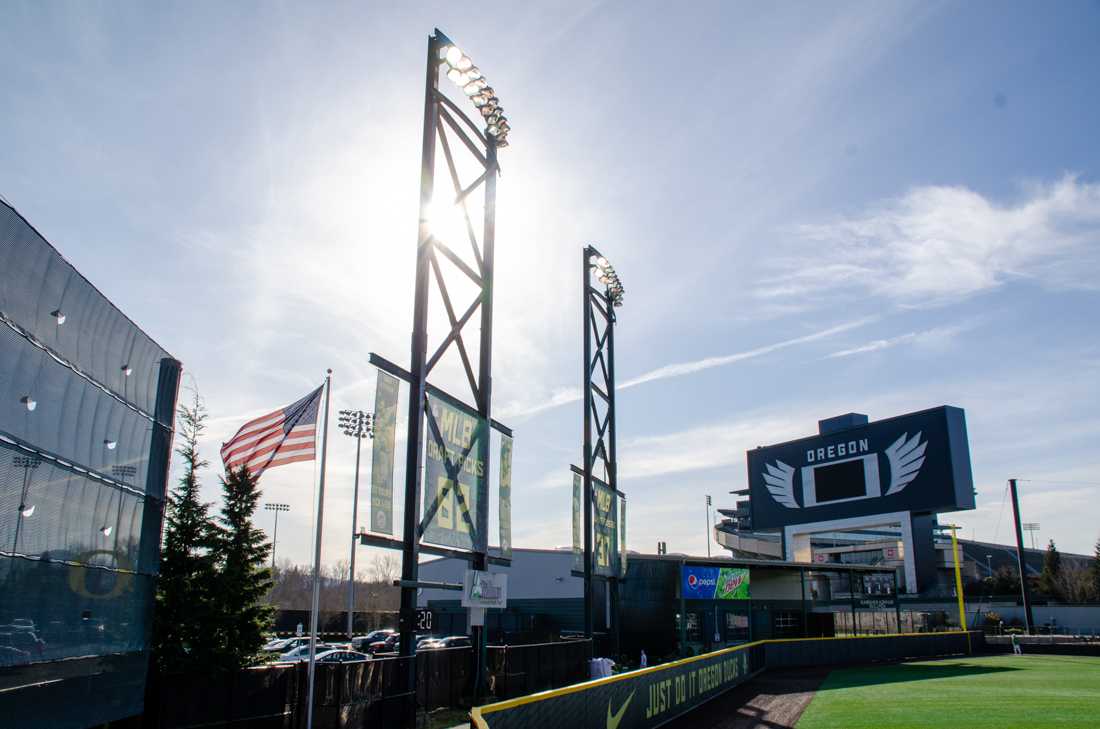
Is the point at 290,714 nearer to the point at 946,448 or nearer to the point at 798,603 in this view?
the point at 798,603

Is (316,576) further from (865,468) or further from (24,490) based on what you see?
(865,468)

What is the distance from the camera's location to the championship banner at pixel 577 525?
2780 cm

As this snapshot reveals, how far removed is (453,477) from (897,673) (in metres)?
24.2

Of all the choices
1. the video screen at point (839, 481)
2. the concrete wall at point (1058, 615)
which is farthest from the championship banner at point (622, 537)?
the concrete wall at point (1058, 615)

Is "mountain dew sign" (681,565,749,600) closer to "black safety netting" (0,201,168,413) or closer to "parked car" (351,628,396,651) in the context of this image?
"parked car" (351,628,396,651)

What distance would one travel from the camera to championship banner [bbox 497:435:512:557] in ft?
71.7

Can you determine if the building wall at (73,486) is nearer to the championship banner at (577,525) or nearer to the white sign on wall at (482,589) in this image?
the white sign on wall at (482,589)

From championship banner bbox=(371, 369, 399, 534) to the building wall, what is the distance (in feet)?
15.6

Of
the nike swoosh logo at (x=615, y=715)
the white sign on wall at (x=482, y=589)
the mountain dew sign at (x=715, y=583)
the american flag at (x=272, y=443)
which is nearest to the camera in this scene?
the nike swoosh logo at (x=615, y=715)

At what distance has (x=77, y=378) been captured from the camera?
8.95 meters

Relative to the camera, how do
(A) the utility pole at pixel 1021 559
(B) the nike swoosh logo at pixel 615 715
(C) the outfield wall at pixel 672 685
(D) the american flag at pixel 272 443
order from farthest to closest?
(A) the utility pole at pixel 1021 559 → (D) the american flag at pixel 272 443 → (B) the nike swoosh logo at pixel 615 715 → (C) the outfield wall at pixel 672 685

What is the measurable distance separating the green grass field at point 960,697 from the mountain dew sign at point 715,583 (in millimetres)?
8190

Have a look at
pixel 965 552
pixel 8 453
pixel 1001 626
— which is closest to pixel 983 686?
pixel 8 453

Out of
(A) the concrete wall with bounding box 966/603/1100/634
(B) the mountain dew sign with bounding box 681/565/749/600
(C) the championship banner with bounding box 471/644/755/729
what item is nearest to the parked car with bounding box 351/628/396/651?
(B) the mountain dew sign with bounding box 681/565/749/600
